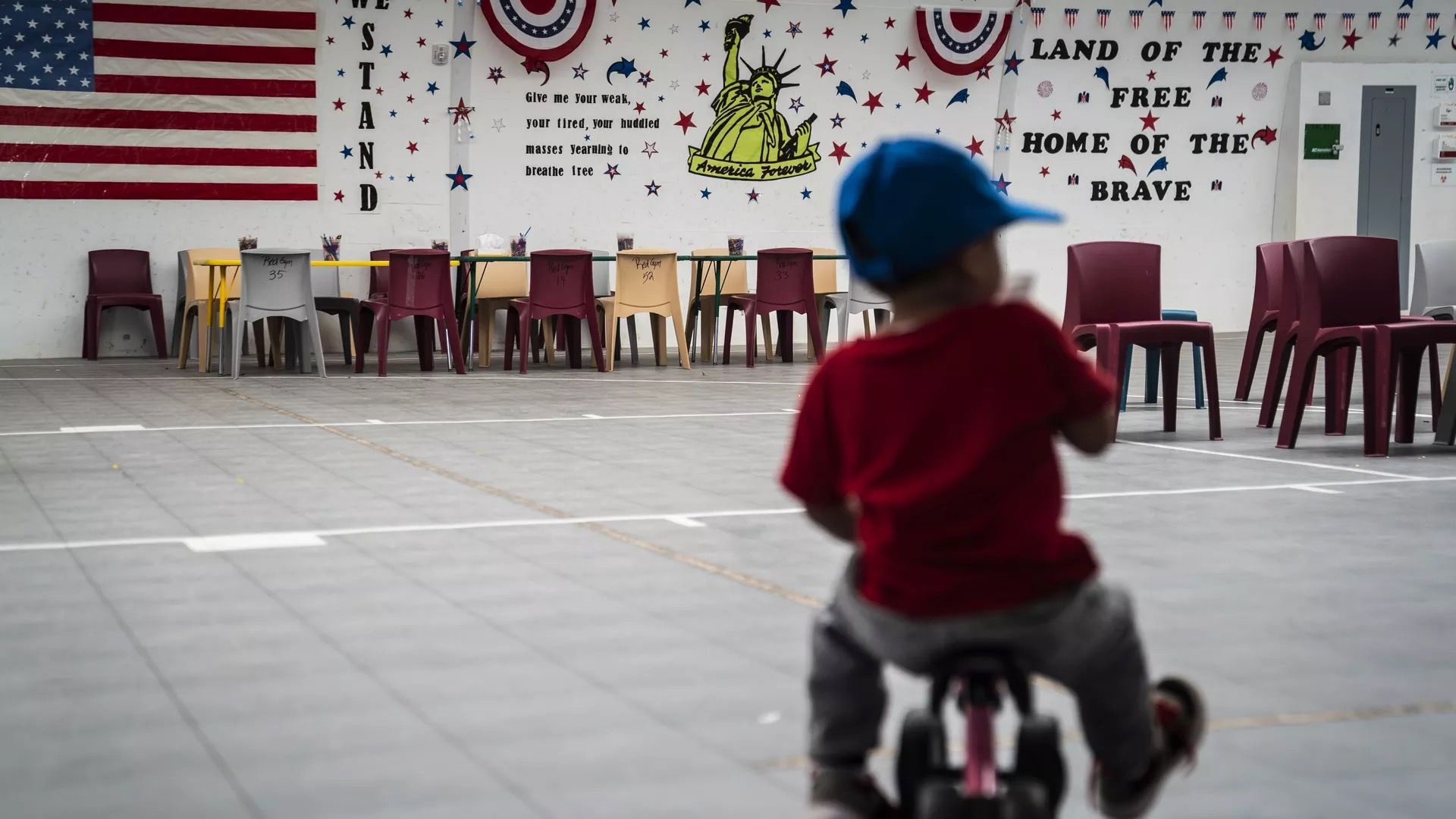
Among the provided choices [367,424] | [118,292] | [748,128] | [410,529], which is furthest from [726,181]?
[410,529]

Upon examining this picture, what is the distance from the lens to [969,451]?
1.53 m

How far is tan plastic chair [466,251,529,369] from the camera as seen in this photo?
1095cm

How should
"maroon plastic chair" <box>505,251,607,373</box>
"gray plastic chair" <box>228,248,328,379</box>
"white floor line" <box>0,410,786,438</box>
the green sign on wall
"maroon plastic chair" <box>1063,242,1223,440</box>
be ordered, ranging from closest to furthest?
"maroon plastic chair" <box>1063,242,1223,440</box> → "white floor line" <box>0,410,786,438</box> → "gray plastic chair" <box>228,248,328,379</box> → "maroon plastic chair" <box>505,251,607,373</box> → the green sign on wall

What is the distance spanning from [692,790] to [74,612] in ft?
5.67

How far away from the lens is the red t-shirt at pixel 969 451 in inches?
60.5

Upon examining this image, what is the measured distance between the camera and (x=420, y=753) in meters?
2.34

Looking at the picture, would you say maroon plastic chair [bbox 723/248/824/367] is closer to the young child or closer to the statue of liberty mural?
the statue of liberty mural

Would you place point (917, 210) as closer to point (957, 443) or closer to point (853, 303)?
point (957, 443)

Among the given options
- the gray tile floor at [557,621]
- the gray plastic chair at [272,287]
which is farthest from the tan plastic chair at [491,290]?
the gray tile floor at [557,621]

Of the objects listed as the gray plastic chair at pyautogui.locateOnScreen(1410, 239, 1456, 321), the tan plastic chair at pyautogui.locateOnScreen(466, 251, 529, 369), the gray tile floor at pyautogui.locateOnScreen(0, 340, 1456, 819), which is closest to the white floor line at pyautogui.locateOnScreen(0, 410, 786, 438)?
the gray tile floor at pyautogui.locateOnScreen(0, 340, 1456, 819)

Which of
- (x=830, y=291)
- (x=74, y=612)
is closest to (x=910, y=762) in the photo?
(x=74, y=612)

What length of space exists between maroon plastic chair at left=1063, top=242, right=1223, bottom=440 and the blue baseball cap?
5118 mm

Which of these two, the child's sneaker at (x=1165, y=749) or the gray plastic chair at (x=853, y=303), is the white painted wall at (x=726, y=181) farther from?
the child's sneaker at (x=1165, y=749)

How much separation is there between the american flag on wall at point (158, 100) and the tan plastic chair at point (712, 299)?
292cm
